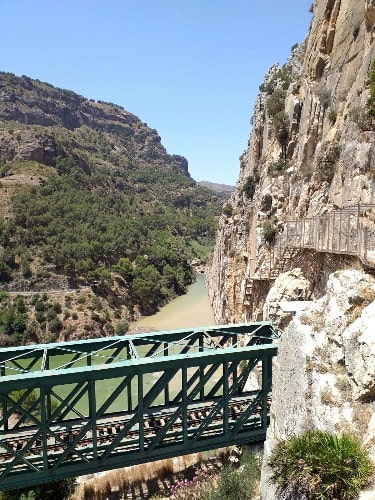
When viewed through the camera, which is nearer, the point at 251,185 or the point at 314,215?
the point at 314,215

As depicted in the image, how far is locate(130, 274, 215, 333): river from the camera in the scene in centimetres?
4156

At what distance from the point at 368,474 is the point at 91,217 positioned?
6118 centimetres

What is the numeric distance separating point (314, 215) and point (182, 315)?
2943 centimetres

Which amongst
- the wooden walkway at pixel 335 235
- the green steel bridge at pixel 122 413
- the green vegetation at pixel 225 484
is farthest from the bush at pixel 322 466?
the green vegetation at pixel 225 484

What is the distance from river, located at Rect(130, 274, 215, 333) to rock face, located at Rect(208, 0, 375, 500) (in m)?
8.39

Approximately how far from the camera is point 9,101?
134000mm

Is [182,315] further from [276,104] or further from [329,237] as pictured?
[329,237]

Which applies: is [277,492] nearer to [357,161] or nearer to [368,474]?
[368,474]

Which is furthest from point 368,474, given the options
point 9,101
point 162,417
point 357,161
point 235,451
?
point 9,101

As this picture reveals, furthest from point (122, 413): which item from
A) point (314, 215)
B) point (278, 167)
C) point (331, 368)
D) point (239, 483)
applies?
point (278, 167)

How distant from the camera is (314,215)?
18.7 meters

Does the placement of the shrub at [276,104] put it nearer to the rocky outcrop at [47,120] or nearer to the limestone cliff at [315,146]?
the limestone cliff at [315,146]

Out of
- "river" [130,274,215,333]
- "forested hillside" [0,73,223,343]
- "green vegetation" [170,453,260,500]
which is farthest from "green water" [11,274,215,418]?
"green vegetation" [170,453,260,500]

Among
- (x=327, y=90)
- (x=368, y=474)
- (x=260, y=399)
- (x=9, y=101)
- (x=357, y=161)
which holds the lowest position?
(x=260, y=399)
